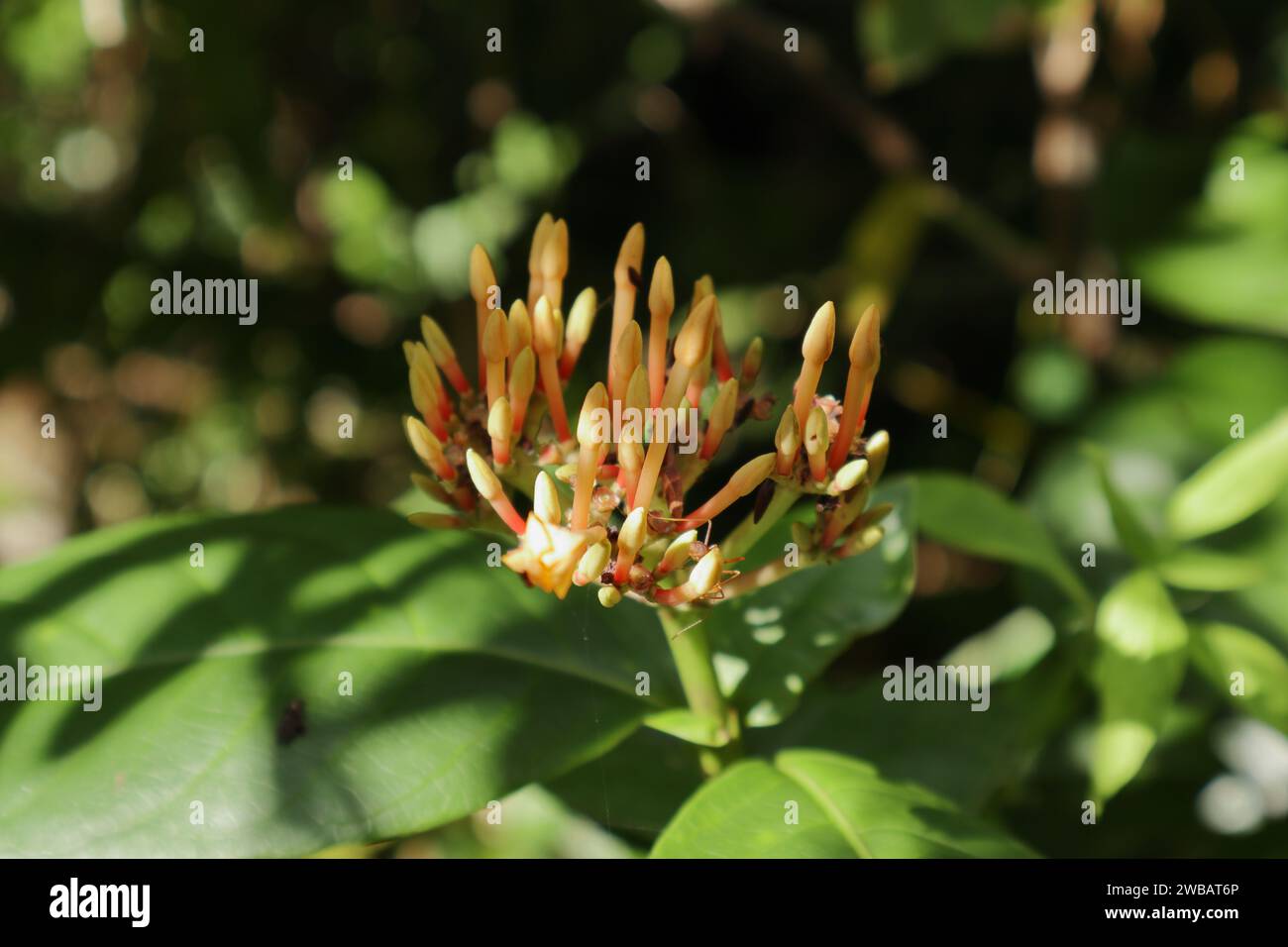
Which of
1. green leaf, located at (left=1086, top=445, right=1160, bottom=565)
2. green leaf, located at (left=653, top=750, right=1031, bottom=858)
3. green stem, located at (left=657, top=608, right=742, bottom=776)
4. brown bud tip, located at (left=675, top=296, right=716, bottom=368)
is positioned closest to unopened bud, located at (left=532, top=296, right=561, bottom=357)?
brown bud tip, located at (left=675, top=296, right=716, bottom=368)

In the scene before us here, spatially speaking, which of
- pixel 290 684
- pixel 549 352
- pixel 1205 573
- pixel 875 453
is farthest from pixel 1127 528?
pixel 290 684

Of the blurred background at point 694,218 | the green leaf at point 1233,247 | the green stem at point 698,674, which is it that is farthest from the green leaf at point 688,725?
the green leaf at point 1233,247

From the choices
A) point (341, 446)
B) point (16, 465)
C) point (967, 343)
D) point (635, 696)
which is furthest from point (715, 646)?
point (16, 465)

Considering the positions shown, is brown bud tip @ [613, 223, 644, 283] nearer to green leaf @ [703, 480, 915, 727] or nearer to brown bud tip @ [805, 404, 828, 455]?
brown bud tip @ [805, 404, 828, 455]

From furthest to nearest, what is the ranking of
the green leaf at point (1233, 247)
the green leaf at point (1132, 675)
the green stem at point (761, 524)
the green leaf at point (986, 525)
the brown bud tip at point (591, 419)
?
the green leaf at point (1233, 247) → the green leaf at point (986, 525) → the green leaf at point (1132, 675) → the green stem at point (761, 524) → the brown bud tip at point (591, 419)

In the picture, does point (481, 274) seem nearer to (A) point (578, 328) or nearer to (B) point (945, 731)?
(A) point (578, 328)

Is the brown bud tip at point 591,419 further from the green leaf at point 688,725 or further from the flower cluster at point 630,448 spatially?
the green leaf at point 688,725
